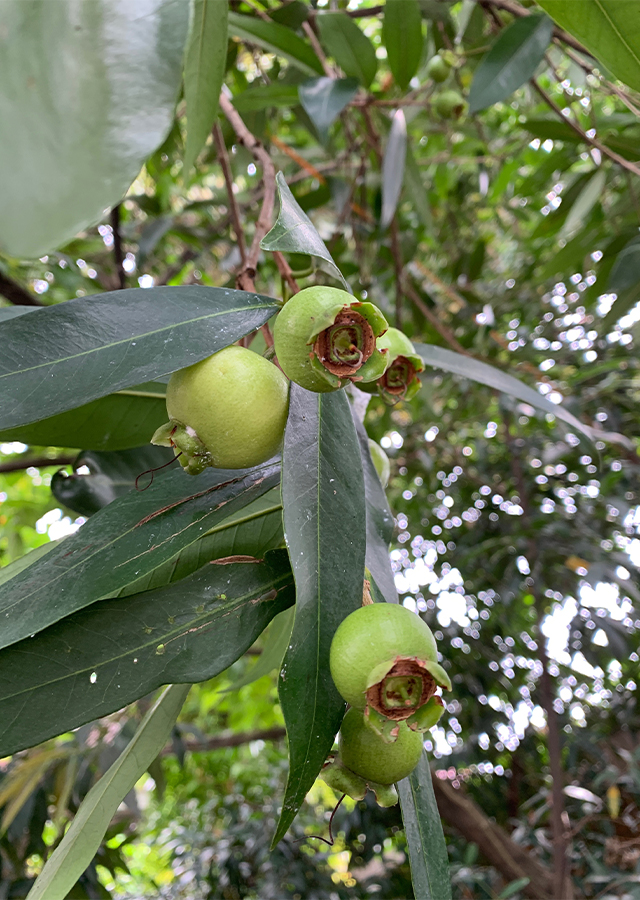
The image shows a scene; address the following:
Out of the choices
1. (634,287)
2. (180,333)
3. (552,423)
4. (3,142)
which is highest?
(3,142)

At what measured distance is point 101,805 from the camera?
49 centimetres

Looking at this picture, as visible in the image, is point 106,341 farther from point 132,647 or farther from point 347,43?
point 347,43

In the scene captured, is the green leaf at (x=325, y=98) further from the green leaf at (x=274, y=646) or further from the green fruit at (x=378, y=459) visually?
the green leaf at (x=274, y=646)

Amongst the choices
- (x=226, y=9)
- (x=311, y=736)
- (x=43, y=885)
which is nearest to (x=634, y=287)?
(x=226, y=9)

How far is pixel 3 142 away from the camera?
244 mm

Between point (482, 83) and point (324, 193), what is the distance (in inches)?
25.0

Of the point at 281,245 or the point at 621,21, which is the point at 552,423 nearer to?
the point at 621,21

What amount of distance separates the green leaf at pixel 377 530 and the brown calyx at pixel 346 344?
13cm

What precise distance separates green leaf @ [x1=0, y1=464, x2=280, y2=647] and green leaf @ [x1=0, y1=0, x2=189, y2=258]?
0.86 feet

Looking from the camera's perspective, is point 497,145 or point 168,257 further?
point 168,257

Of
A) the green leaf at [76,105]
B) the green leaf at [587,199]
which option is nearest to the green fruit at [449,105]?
the green leaf at [587,199]

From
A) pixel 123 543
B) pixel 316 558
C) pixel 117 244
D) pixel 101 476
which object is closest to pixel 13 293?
pixel 117 244

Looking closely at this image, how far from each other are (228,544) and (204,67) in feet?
1.59

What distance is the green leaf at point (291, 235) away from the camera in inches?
15.5
